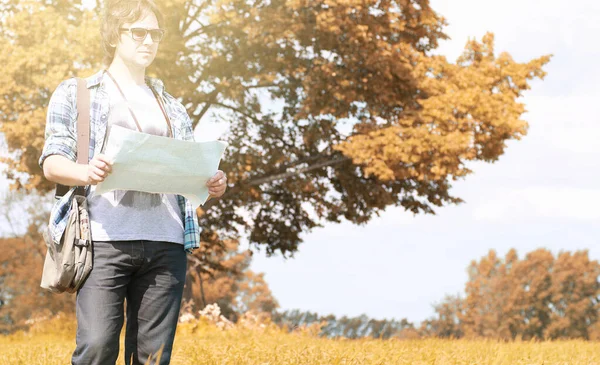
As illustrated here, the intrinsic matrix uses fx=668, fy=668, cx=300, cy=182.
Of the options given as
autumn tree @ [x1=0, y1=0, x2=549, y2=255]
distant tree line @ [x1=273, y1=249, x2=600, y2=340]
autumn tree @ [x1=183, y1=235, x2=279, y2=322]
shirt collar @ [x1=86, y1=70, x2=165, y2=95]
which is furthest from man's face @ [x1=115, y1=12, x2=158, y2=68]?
distant tree line @ [x1=273, y1=249, x2=600, y2=340]

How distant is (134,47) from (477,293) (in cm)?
4353

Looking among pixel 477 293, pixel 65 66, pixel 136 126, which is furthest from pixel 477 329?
pixel 136 126

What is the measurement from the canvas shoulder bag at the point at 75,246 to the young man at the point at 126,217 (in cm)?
4

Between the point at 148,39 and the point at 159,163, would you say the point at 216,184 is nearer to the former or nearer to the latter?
the point at 159,163

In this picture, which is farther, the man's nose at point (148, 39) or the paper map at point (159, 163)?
the man's nose at point (148, 39)

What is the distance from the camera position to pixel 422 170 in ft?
44.8

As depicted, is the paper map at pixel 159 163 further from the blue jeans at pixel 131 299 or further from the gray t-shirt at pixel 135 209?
the blue jeans at pixel 131 299

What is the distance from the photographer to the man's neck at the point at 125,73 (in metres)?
3.29

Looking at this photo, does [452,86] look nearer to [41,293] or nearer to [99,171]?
[99,171]

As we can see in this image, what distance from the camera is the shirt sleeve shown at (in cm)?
305

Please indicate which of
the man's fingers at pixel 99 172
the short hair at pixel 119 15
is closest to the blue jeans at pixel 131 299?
the man's fingers at pixel 99 172

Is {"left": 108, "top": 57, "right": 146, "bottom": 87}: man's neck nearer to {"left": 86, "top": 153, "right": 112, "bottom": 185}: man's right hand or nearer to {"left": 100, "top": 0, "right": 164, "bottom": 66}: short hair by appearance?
{"left": 100, "top": 0, "right": 164, "bottom": 66}: short hair

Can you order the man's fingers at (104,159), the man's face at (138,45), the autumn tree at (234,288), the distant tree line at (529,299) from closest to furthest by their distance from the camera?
the man's fingers at (104,159), the man's face at (138,45), the autumn tree at (234,288), the distant tree line at (529,299)

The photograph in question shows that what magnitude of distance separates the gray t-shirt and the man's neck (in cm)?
8
